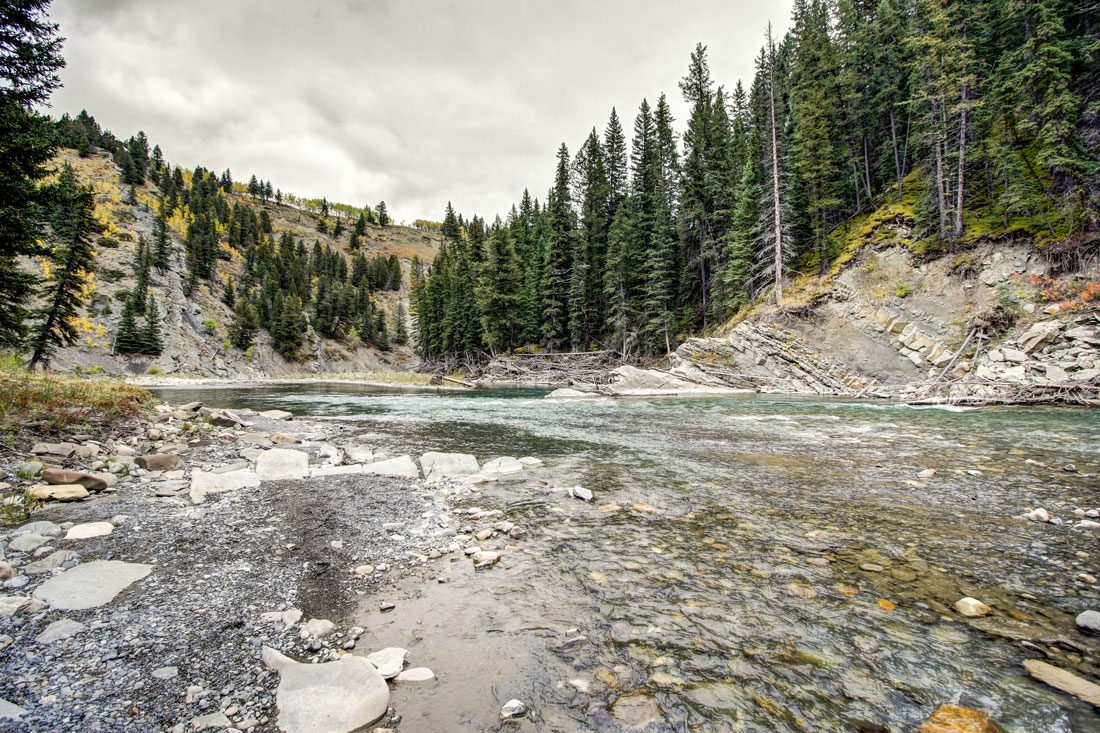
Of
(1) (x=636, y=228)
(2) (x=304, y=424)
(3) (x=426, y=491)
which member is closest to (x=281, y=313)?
(1) (x=636, y=228)

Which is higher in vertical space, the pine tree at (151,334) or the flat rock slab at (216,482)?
the pine tree at (151,334)

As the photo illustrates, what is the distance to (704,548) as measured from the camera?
17.5 feet

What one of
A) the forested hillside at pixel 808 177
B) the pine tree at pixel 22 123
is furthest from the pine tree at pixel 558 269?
the pine tree at pixel 22 123

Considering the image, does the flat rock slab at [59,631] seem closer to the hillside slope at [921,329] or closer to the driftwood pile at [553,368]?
the hillside slope at [921,329]

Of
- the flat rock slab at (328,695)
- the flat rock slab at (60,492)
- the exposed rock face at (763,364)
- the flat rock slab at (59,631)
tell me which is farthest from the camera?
the exposed rock face at (763,364)

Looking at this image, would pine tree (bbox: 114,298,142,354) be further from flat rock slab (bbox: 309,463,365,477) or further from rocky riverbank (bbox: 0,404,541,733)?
flat rock slab (bbox: 309,463,365,477)

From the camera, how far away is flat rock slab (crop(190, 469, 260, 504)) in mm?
6772

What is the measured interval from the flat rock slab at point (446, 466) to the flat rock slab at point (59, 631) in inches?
225

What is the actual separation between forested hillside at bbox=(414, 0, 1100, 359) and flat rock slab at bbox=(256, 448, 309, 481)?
3221cm

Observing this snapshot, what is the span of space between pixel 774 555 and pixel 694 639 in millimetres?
2116

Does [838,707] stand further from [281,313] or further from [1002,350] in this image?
[281,313]

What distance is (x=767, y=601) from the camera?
4.11 meters

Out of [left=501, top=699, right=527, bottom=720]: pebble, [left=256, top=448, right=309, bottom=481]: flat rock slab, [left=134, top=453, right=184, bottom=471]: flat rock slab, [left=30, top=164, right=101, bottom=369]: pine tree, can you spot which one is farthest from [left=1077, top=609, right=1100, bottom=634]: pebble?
[left=30, top=164, right=101, bottom=369]: pine tree

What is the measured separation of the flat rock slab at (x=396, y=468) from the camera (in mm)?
9023
